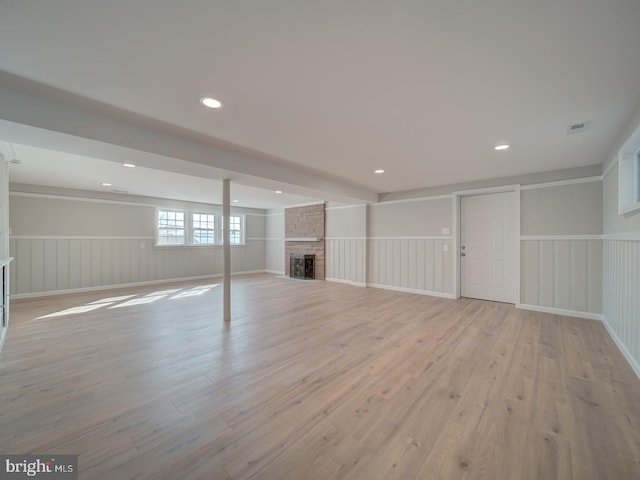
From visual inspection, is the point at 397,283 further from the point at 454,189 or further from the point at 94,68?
the point at 94,68

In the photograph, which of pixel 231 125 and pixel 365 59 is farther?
pixel 231 125

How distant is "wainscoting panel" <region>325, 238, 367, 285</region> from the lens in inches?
276

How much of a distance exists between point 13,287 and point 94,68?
251 inches

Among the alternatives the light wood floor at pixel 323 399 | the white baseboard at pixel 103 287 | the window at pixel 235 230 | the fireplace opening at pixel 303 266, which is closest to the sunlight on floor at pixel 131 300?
the light wood floor at pixel 323 399

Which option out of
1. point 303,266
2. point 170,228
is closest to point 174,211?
point 170,228

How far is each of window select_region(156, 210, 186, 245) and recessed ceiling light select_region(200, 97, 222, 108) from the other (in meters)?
6.51

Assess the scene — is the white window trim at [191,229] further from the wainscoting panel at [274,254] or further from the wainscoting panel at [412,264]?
the wainscoting panel at [412,264]

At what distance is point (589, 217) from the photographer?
407 centimetres

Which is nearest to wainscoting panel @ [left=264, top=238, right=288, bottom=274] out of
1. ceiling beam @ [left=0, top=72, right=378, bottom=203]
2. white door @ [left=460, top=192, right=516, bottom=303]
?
ceiling beam @ [left=0, top=72, right=378, bottom=203]

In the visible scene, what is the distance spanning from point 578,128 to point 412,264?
12.5 feet

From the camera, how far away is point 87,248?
6359 millimetres

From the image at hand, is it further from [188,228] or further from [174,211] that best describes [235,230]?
[174,211]

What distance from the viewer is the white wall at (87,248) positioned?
557 centimetres

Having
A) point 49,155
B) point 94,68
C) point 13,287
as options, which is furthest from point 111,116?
point 13,287
